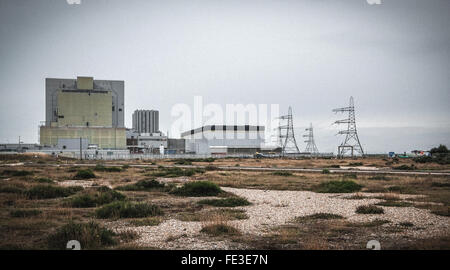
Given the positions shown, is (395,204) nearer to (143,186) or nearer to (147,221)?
(147,221)

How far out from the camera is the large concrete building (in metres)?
118

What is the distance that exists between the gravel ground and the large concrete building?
110151 millimetres

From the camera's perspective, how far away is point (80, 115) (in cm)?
12119

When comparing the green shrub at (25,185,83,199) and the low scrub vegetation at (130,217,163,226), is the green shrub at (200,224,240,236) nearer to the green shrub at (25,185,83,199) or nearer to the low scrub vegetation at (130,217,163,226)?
the low scrub vegetation at (130,217,163,226)

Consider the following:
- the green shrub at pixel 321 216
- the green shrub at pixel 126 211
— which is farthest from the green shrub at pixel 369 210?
the green shrub at pixel 126 211

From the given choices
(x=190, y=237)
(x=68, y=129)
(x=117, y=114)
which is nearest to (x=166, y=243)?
(x=190, y=237)

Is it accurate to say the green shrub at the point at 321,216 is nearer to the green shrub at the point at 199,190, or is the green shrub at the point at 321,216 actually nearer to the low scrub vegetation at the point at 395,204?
the low scrub vegetation at the point at 395,204

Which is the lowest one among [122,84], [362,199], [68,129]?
[362,199]

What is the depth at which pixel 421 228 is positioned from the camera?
10711 mm

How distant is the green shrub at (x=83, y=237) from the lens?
862 cm

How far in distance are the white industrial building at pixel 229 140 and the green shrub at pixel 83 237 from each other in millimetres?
124911

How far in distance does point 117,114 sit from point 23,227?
126 meters

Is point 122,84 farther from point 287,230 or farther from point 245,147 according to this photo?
point 287,230
